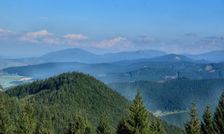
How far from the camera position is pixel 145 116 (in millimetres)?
42375

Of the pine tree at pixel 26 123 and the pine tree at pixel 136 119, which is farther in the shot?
the pine tree at pixel 26 123

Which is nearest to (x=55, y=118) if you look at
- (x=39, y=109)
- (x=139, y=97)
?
(x=39, y=109)

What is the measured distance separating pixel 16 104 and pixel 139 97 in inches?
4028

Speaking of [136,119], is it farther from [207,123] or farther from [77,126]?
[77,126]

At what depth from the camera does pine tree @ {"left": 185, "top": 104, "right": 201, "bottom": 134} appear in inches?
1769

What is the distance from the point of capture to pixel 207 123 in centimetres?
4806

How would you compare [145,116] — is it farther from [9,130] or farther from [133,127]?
[9,130]

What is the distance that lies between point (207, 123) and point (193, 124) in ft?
11.2

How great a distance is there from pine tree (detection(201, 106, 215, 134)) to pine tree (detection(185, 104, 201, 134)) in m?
2.07

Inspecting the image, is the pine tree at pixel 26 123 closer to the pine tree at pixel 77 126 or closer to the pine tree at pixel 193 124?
the pine tree at pixel 77 126

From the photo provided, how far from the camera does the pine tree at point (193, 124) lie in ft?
147

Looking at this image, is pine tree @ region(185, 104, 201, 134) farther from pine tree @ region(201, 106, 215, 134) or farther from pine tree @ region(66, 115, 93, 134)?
pine tree @ region(66, 115, 93, 134)

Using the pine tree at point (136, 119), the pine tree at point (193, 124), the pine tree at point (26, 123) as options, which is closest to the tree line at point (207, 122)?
the pine tree at point (193, 124)

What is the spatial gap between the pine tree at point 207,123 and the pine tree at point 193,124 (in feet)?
6.79
